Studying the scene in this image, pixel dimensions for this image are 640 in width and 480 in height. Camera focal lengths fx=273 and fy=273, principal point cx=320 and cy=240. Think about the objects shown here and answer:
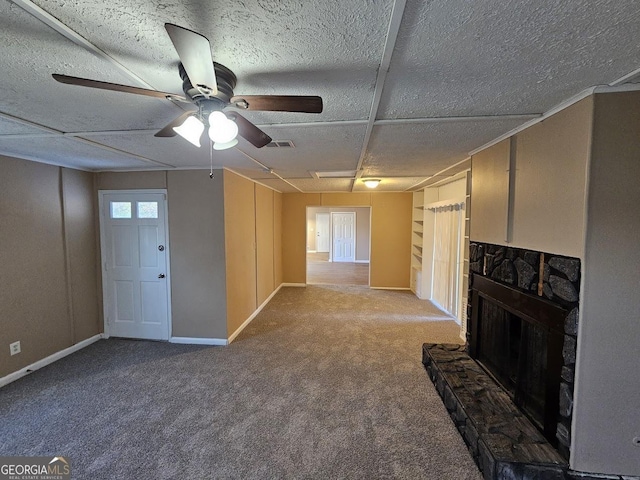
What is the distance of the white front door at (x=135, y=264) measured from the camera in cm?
364

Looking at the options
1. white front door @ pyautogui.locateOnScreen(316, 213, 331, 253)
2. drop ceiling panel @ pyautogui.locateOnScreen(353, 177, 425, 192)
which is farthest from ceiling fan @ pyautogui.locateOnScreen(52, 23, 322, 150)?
white front door @ pyautogui.locateOnScreen(316, 213, 331, 253)

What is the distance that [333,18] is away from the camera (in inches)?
37.7

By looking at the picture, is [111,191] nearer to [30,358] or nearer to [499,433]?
[30,358]

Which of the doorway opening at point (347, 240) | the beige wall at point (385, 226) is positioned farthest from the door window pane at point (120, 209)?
the doorway opening at point (347, 240)

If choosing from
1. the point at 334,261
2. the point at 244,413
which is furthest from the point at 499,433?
the point at 334,261

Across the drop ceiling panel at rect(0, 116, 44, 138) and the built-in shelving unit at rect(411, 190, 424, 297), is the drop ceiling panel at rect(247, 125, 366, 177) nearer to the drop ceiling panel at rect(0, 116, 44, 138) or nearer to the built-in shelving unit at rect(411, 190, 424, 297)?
the drop ceiling panel at rect(0, 116, 44, 138)

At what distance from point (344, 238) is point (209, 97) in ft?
31.0

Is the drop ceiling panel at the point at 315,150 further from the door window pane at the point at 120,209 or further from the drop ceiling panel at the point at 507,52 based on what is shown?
the door window pane at the point at 120,209

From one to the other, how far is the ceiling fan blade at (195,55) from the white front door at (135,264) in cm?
298

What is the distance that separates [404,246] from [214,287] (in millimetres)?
4389

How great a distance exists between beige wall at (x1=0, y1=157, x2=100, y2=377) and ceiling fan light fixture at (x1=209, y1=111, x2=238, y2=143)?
3.03m

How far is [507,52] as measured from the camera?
114 cm

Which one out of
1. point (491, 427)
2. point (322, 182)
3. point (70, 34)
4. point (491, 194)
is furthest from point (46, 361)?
point (491, 194)

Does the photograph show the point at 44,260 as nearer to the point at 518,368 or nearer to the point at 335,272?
the point at 518,368
